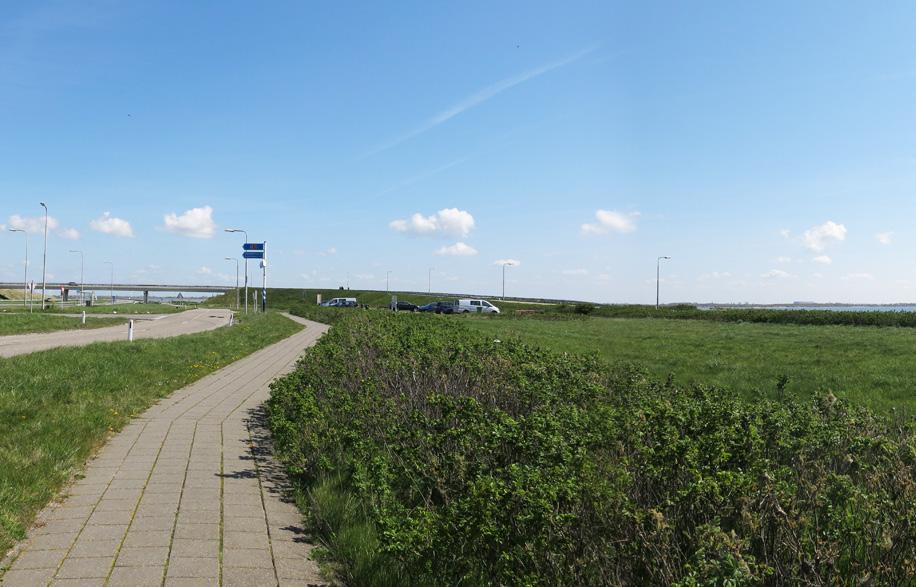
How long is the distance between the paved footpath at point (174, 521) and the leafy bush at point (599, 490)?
34cm

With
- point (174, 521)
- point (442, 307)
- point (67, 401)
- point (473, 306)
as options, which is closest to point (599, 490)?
point (174, 521)

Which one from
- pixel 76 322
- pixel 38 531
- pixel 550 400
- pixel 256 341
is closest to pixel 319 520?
pixel 38 531

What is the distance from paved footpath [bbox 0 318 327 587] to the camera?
384 centimetres

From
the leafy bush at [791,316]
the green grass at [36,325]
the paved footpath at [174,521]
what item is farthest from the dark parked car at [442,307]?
the paved footpath at [174,521]

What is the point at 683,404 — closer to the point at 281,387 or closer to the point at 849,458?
the point at 849,458

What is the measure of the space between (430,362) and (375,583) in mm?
4378

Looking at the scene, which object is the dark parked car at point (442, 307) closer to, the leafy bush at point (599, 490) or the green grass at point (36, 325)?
the green grass at point (36, 325)

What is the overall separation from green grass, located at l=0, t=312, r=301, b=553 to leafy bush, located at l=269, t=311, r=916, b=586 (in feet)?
6.65

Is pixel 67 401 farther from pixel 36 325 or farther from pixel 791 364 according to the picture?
pixel 36 325

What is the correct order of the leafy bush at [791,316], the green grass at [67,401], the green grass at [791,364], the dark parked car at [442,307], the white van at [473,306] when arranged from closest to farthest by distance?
the green grass at [67,401] → the green grass at [791,364] → the leafy bush at [791,316] → the dark parked car at [442,307] → the white van at [473,306]

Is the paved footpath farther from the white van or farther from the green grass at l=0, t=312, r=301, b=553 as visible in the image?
the white van

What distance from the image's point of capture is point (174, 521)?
4699mm

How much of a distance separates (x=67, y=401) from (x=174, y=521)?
594 centimetres

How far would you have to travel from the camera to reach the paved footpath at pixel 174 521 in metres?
3.84
